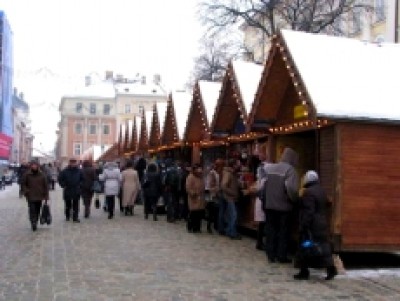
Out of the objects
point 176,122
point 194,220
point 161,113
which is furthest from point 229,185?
point 161,113

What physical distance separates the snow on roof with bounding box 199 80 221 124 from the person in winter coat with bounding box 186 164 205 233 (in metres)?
2.39

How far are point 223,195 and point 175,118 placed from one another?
781cm

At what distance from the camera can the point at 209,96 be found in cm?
1842

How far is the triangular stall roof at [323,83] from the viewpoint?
10.6 meters

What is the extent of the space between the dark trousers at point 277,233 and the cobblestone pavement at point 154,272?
0.30 meters

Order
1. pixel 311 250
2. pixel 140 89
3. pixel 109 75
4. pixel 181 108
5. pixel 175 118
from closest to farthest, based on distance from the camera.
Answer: pixel 311 250 → pixel 175 118 → pixel 181 108 → pixel 140 89 → pixel 109 75

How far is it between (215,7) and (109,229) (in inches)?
871

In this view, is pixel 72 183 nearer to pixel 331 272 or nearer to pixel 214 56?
pixel 331 272

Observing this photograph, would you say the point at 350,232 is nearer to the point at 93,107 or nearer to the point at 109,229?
the point at 109,229

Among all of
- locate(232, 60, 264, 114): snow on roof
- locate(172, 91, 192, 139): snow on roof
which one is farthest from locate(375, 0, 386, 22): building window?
locate(232, 60, 264, 114): snow on roof

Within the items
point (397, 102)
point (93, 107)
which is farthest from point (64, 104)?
point (397, 102)

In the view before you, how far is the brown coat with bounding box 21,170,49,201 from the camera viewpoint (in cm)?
1513

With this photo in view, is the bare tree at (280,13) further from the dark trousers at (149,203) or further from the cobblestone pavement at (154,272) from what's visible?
the cobblestone pavement at (154,272)

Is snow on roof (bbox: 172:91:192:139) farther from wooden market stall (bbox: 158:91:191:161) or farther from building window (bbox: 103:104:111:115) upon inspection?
building window (bbox: 103:104:111:115)
